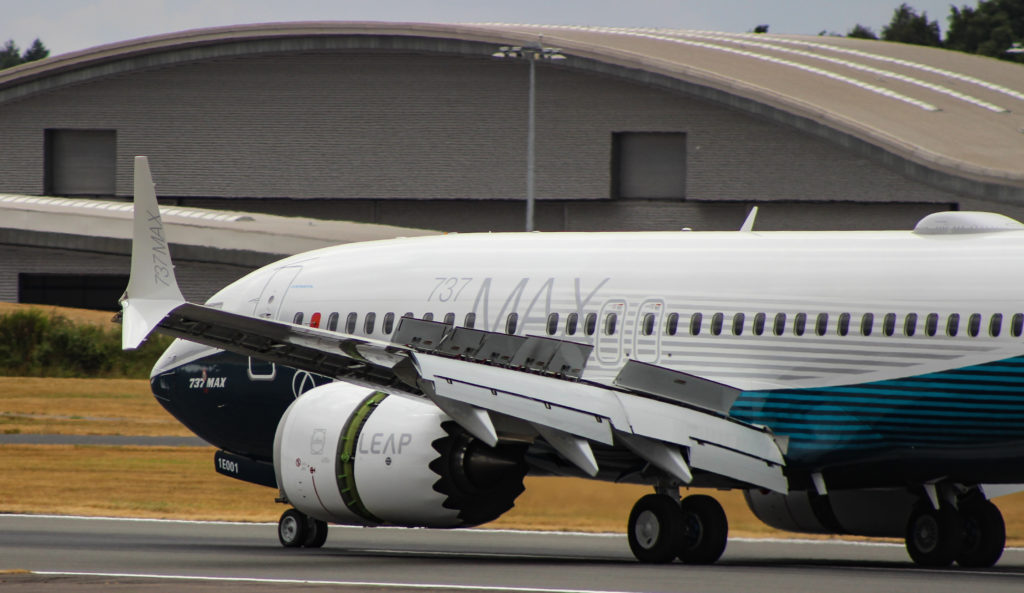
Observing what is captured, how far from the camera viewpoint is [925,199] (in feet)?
182

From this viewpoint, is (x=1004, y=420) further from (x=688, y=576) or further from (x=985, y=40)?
(x=985, y=40)

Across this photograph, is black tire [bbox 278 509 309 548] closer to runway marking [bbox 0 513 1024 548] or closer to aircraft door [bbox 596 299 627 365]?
runway marking [bbox 0 513 1024 548]

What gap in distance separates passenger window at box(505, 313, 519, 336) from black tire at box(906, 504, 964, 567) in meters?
5.37

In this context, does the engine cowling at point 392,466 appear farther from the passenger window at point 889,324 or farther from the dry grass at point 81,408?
the dry grass at point 81,408

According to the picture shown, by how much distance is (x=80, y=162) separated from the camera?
219ft

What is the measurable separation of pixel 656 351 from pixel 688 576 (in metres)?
3.42

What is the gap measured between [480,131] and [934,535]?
44.6 meters

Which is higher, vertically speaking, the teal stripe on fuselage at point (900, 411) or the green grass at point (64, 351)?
the teal stripe on fuselage at point (900, 411)

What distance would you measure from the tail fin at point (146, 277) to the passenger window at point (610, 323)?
5489mm

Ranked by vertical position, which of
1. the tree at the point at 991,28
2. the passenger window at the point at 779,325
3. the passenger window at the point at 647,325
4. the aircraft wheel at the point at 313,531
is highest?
the tree at the point at 991,28

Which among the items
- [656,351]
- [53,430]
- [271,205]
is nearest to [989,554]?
[656,351]

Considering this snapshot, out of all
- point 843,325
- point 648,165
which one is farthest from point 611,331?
point 648,165

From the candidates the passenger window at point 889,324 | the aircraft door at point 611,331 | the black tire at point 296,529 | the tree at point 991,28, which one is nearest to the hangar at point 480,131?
the black tire at point 296,529

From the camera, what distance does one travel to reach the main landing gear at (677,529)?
739 inches
